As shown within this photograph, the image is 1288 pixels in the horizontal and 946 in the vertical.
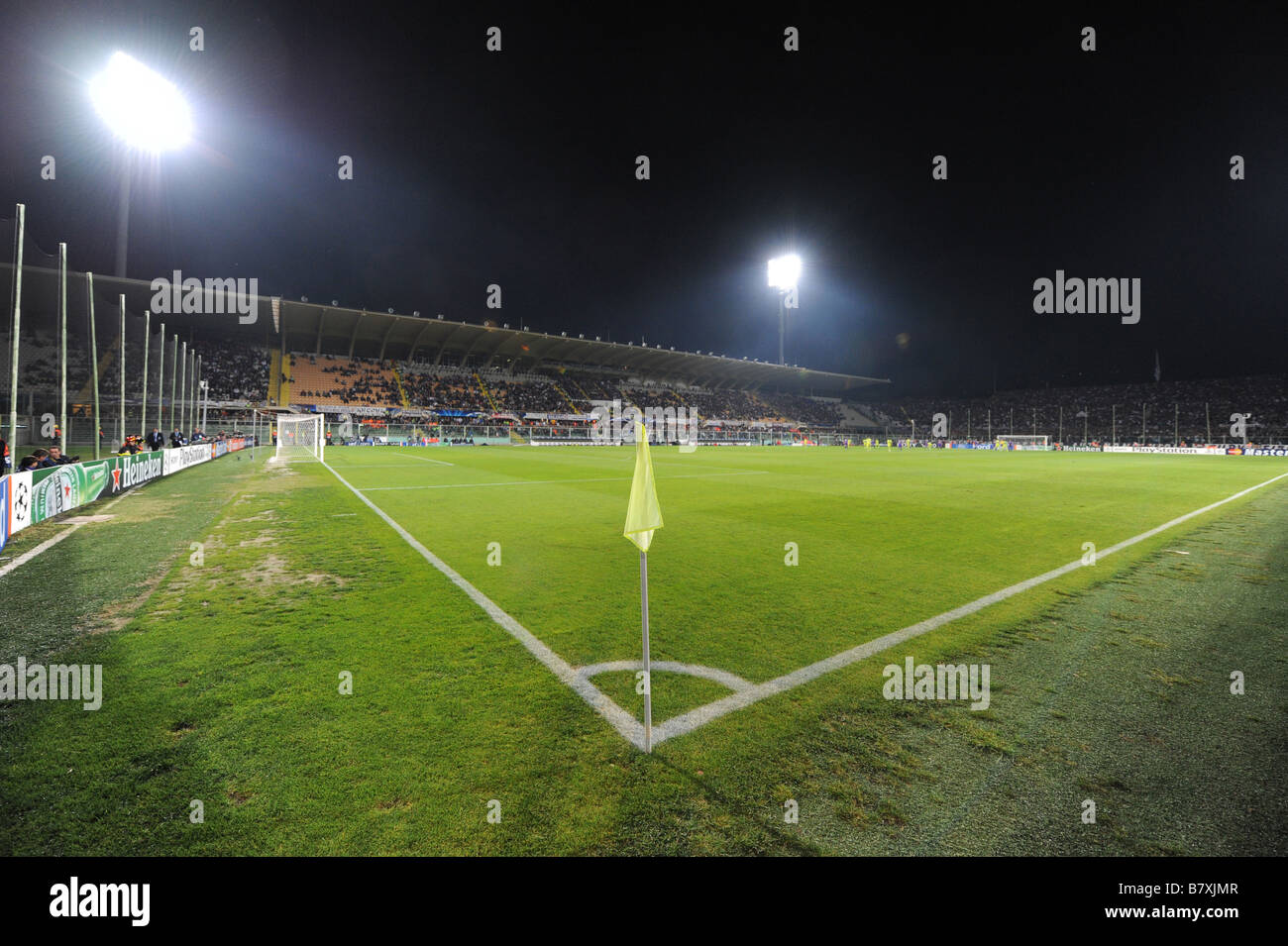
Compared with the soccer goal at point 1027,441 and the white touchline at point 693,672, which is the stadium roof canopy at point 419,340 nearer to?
the soccer goal at point 1027,441

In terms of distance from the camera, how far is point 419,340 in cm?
6475

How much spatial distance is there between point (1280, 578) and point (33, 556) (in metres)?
16.8

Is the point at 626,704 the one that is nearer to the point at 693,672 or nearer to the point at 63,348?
the point at 693,672

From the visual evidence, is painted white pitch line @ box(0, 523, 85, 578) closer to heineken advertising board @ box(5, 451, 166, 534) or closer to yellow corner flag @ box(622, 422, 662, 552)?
heineken advertising board @ box(5, 451, 166, 534)

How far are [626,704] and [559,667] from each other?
824 millimetres

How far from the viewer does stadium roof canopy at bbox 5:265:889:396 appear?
47.6m

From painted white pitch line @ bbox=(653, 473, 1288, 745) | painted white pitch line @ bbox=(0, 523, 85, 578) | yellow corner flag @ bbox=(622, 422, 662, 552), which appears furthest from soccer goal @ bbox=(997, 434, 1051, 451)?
painted white pitch line @ bbox=(0, 523, 85, 578)

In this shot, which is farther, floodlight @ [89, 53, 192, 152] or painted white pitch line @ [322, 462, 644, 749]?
floodlight @ [89, 53, 192, 152]

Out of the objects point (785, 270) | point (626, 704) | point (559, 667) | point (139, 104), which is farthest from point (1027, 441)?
point (139, 104)

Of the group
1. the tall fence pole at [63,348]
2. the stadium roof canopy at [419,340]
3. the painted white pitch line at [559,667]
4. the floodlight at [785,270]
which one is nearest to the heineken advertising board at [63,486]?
the tall fence pole at [63,348]

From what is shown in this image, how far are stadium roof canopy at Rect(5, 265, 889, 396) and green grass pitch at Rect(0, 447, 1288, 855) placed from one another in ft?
174

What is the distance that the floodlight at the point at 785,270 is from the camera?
224 feet
